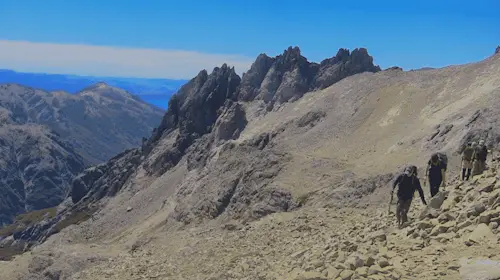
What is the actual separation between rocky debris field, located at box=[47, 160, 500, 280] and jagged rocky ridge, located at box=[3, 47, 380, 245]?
13100 mm

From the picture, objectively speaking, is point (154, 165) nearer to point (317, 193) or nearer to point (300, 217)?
point (317, 193)

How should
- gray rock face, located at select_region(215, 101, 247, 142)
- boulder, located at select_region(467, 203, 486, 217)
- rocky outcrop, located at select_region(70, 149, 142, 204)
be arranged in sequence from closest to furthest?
boulder, located at select_region(467, 203, 486, 217) < gray rock face, located at select_region(215, 101, 247, 142) < rocky outcrop, located at select_region(70, 149, 142, 204)

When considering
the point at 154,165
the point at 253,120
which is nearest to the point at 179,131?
the point at 154,165

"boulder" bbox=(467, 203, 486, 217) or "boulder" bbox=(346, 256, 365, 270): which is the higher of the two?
"boulder" bbox=(467, 203, 486, 217)

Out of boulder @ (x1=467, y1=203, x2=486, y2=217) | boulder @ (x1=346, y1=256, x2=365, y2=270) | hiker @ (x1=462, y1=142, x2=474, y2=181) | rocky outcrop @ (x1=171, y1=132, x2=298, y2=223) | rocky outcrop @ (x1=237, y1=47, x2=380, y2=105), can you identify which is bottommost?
rocky outcrop @ (x1=171, y1=132, x2=298, y2=223)

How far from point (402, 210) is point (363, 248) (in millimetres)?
3821

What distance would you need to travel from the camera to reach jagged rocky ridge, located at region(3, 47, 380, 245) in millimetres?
57656

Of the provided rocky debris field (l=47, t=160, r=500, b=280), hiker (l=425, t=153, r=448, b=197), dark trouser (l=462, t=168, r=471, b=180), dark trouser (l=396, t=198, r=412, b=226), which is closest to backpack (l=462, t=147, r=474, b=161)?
dark trouser (l=462, t=168, r=471, b=180)

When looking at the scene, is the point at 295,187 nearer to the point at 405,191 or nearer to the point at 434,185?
the point at 434,185

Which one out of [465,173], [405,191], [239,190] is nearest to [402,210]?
[405,191]

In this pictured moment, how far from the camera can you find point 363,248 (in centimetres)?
1964

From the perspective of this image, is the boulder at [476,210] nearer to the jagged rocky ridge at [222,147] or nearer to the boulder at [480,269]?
the boulder at [480,269]

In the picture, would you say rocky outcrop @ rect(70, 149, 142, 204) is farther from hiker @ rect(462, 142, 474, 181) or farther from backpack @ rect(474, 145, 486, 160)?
backpack @ rect(474, 145, 486, 160)

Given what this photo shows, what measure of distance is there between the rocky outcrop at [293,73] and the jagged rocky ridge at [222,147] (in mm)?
202
